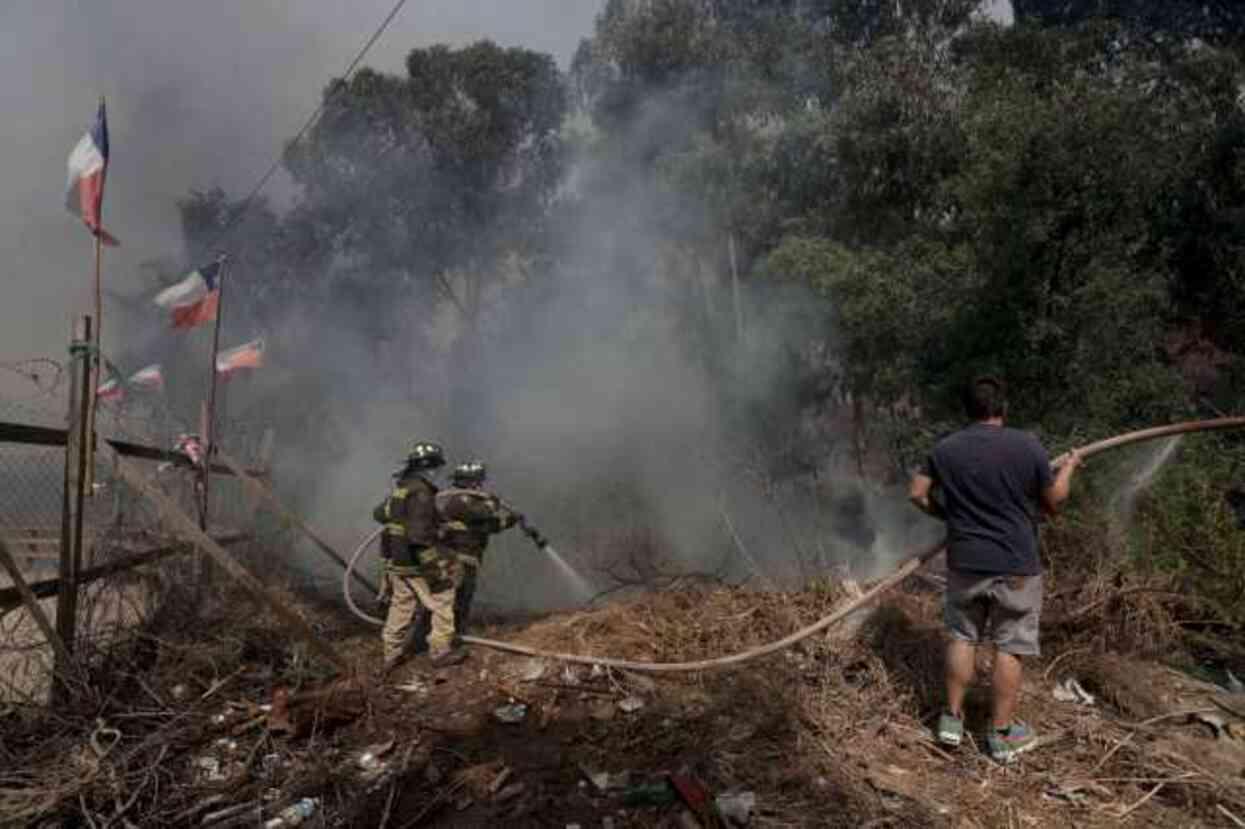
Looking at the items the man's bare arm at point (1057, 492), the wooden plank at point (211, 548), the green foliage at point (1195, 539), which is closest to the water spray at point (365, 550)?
the wooden plank at point (211, 548)

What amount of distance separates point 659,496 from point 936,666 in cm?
1112

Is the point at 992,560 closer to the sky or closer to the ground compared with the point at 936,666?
closer to the sky

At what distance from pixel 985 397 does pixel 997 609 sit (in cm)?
92

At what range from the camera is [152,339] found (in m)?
25.0

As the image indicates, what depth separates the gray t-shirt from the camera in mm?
3896

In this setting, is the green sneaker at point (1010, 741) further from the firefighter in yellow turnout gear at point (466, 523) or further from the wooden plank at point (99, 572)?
the wooden plank at point (99, 572)

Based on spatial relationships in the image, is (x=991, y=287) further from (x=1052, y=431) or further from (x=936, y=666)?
(x=936, y=666)

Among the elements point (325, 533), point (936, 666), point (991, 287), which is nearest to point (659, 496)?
point (325, 533)

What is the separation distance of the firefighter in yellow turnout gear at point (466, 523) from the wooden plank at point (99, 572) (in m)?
1.72

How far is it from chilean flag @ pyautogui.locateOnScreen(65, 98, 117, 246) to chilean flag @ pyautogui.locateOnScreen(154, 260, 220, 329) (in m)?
1.97

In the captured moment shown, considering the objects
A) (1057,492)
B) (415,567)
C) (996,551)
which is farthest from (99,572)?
(1057,492)

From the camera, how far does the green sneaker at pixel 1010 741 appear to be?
12.6ft

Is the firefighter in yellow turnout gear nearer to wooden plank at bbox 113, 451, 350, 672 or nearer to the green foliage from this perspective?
wooden plank at bbox 113, 451, 350, 672

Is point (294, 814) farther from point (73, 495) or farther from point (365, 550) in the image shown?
point (365, 550)
